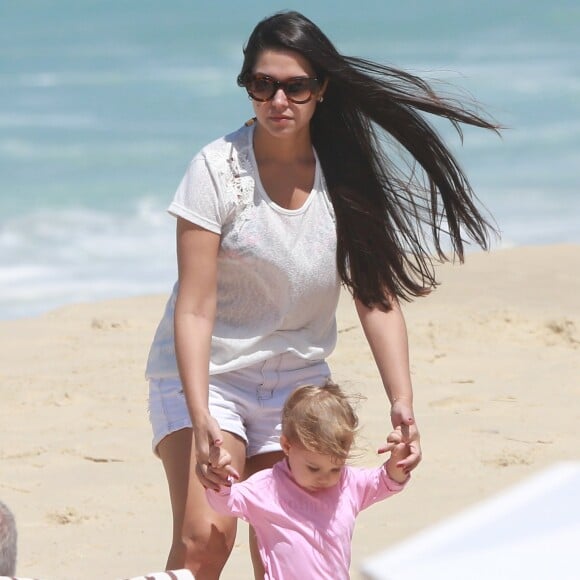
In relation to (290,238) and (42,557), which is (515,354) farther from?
(290,238)

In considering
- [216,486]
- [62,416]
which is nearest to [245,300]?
[216,486]

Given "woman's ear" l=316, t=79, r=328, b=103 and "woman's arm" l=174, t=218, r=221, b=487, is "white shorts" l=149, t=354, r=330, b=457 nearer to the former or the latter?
"woman's arm" l=174, t=218, r=221, b=487

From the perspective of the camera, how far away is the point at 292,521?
3338 mm

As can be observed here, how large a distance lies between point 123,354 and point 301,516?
284 inches

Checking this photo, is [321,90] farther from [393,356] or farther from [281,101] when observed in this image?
[393,356]

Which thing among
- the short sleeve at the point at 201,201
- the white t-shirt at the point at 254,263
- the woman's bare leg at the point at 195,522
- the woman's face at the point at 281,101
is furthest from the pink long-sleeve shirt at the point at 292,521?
the woman's face at the point at 281,101

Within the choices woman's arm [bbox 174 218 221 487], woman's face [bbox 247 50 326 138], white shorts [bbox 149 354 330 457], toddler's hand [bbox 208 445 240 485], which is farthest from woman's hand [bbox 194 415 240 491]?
woman's face [bbox 247 50 326 138]

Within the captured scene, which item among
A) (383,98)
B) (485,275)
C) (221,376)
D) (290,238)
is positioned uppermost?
(383,98)

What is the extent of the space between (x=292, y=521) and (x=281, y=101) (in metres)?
1.17

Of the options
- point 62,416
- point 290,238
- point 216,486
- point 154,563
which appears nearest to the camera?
point 216,486

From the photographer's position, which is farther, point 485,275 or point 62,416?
point 485,275

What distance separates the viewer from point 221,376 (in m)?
3.60

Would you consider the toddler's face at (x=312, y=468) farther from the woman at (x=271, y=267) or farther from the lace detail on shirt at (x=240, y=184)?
the lace detail on shirt at (x=240, y=184)

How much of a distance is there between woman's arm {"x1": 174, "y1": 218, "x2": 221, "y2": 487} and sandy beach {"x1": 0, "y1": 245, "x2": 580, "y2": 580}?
28.7 inches
